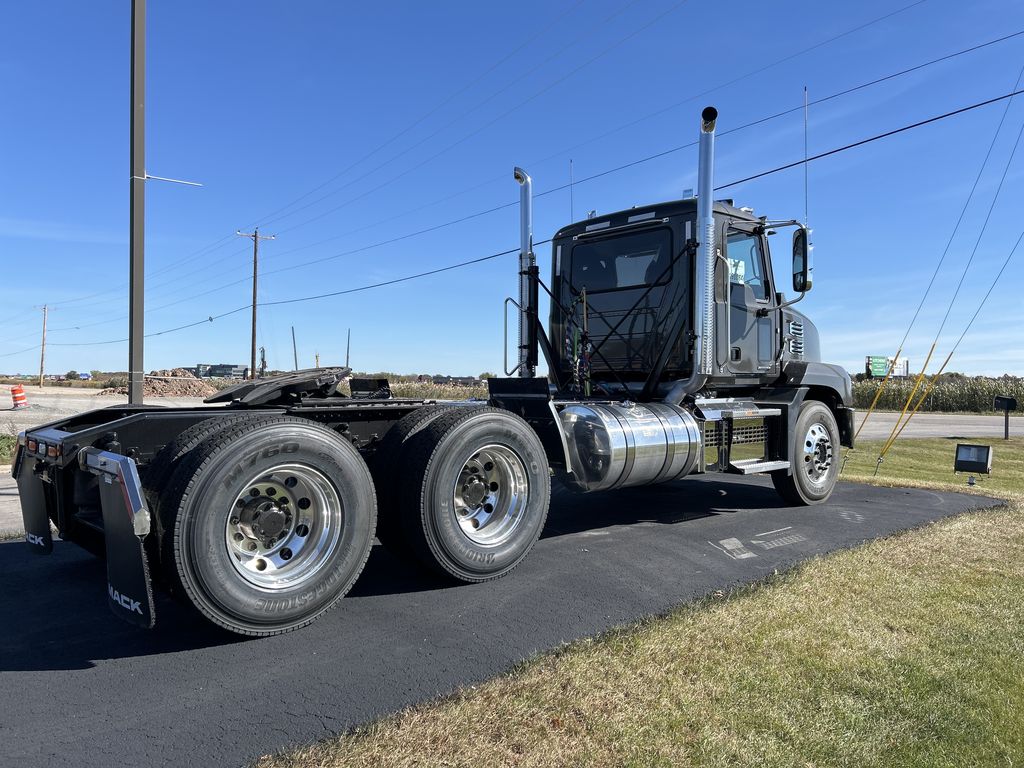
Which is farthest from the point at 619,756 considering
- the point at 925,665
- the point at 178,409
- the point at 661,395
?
the point at 661,395

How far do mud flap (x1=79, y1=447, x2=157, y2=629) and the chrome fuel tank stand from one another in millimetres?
3079

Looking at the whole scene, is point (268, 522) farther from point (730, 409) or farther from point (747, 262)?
point (747, 262)

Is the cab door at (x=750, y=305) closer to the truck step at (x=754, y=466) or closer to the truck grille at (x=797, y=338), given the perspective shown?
the truck grille at (x=797, y=338)

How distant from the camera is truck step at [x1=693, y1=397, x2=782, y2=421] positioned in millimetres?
6336

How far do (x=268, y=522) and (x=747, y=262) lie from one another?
5.40m

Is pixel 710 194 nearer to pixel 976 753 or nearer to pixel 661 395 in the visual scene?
pixel 661 395

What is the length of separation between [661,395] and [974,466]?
6252 millimetres

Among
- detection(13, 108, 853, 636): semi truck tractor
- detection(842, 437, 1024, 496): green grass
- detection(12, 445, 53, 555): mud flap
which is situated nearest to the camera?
detection(13, 108, 853, 636): semi truck tractor

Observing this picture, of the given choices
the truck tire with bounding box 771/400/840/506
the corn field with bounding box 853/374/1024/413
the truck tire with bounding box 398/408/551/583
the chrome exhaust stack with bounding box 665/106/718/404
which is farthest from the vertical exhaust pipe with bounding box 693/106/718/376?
the corn field with bounding box 853/374/1024/413

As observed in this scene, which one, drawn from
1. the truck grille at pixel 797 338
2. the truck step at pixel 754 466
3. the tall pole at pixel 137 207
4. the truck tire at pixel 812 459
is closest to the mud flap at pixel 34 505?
the tall pole at pixel 137 207

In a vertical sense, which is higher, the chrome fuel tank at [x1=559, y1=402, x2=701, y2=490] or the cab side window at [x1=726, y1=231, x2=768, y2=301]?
the cab side window at [x1=726, y1=231, x2=768, y2=301]

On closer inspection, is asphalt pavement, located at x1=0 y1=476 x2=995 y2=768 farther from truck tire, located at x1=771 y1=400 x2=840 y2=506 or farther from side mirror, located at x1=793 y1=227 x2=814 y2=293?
side mirror, located at x1=793 y1=227 x2=814 y2=293

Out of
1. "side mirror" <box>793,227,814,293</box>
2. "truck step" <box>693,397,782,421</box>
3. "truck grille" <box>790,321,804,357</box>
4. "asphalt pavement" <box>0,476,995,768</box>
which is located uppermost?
"side mirror" <box>793,227,814,293</box>

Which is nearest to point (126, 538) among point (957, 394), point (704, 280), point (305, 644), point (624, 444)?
point (305, 644)
